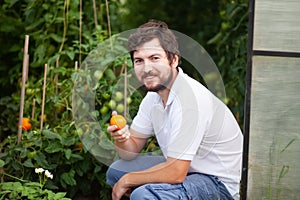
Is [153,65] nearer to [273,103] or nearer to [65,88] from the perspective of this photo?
[273,103]

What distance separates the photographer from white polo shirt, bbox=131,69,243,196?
9.07 ft

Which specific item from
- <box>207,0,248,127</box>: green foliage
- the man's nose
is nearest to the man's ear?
the man's nose

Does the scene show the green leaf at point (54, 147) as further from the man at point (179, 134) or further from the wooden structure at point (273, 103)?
the wooden structure at point (273, 103)

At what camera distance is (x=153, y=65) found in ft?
9.25

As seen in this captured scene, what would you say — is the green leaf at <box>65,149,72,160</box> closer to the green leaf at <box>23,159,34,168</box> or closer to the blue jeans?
the green leaf at <box>23,159,34,168</box>

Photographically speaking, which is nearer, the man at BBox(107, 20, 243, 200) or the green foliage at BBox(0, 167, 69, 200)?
the man at BBox(107, 20, 243, 200)

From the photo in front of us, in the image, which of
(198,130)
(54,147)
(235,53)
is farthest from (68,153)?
(235,53)

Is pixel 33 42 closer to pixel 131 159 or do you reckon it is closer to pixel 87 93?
pixel 87 93

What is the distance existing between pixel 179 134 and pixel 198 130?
0.25ft

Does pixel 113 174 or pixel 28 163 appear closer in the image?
pixel 113 174

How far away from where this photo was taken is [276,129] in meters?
2.79

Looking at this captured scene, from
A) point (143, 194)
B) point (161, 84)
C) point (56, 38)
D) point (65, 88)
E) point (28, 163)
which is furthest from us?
point (56, 38)

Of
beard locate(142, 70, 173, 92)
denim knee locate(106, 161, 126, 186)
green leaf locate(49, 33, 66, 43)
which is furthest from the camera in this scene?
green leaf locate(49, 33, 66, 43)

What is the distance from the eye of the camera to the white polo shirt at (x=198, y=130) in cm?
276
